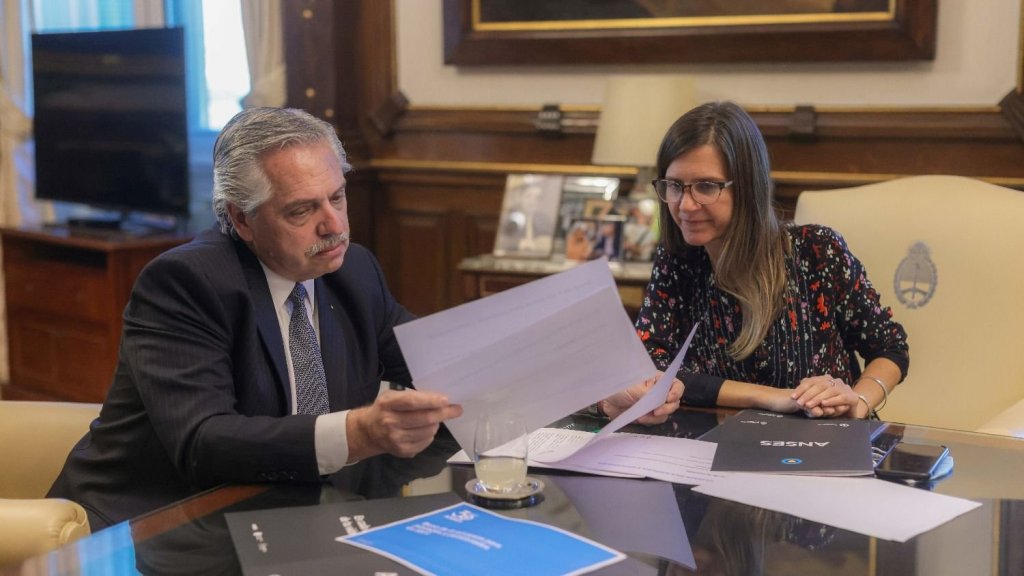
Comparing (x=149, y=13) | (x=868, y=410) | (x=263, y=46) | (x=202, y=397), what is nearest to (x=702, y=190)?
(x=868, y=410)

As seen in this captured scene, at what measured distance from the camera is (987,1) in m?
3.57

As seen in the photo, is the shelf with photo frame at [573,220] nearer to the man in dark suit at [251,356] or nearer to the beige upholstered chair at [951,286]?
the beige upholstered chair at [951,286]

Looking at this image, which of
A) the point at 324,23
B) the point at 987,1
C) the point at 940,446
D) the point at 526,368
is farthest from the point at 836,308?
the point at 324,23

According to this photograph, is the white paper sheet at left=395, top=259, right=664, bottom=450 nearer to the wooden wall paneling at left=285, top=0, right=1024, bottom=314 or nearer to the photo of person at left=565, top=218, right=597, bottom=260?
the photo of person at left=565, top=218, right=597, bottom=260

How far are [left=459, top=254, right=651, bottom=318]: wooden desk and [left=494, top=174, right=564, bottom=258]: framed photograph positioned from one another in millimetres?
65

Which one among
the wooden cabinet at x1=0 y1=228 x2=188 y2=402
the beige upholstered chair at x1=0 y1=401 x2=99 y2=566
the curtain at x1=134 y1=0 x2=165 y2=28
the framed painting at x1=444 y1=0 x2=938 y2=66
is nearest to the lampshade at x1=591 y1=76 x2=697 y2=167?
the framed painting at x1=444 y1=0 x2=938 y2=66

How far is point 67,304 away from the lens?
15.1 feet

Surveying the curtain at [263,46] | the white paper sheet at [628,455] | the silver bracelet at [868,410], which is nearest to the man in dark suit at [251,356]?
the white paper sheet at [628,455]

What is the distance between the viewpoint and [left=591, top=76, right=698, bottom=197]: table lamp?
12.2 ft

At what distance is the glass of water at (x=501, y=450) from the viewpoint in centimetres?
153

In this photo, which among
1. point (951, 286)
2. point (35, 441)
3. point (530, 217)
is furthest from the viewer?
point (530, 217)

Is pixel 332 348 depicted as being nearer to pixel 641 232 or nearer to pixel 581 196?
pixel 641 232

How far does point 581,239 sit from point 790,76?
35.8 inches

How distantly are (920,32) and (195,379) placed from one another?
110 inches
